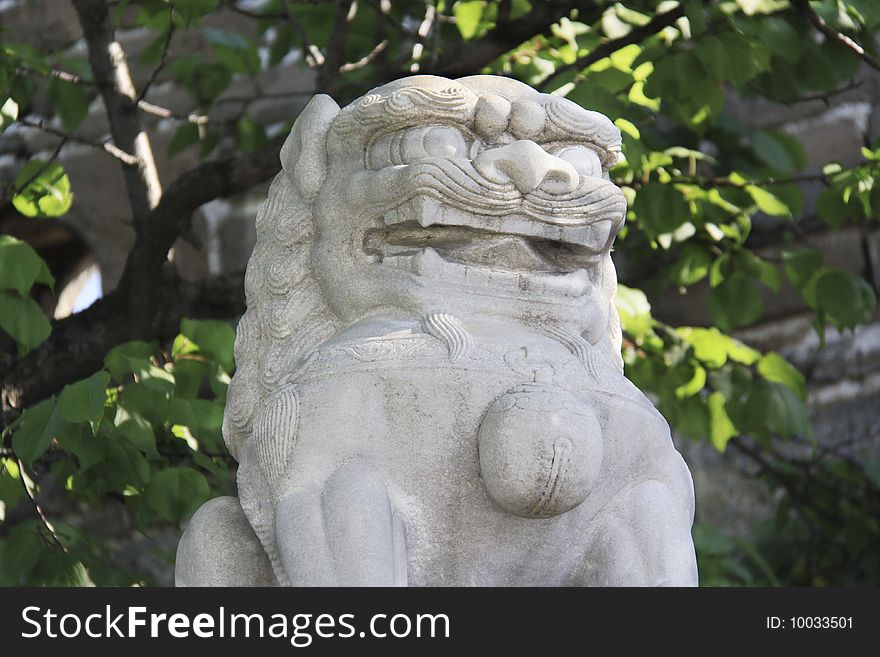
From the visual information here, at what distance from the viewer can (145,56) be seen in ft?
15.7

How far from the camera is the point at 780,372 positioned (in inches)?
180

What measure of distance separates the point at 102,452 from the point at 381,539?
1374 mm

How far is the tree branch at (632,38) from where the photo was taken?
171 inches

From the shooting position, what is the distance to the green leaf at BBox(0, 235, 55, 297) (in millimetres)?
3793

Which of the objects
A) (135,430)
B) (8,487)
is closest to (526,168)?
(135,430)

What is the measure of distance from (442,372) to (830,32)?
6.63 feet

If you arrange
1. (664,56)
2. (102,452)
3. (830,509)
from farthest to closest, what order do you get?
1. (830,509)
2. (664,56)
3. (102,452)

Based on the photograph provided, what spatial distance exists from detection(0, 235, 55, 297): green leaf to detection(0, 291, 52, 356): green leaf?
0.11ft

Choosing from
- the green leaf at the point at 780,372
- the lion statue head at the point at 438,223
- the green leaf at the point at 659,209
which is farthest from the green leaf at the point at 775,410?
the lion statue head at the point at 438,223

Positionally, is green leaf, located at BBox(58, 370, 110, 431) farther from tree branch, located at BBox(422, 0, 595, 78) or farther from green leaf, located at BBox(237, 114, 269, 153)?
green leaf, located at BBox(237, 114, 269, 153)

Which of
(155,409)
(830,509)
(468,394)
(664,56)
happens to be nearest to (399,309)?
(468,394)

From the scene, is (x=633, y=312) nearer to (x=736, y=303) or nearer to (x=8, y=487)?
(x=736, y=303)

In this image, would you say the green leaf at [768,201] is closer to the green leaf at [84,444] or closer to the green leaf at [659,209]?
the green leaf at [659,209]
